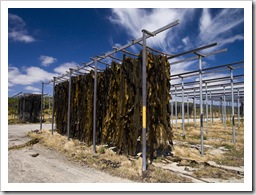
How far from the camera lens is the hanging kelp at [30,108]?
21766 millimetres

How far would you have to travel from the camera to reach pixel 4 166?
4602mm

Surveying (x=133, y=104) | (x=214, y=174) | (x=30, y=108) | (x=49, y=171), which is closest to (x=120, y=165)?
(x=49, y=171)

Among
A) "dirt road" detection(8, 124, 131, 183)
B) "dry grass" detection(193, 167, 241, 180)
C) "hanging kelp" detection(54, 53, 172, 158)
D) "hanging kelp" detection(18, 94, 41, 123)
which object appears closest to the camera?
"dirt road" detection(8, 124, 131, 183)

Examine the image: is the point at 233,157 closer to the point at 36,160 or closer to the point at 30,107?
the point at 36,160

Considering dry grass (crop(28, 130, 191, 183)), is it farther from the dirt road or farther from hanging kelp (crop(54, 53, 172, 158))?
hanging kelp (crop(54, 53, 172, 158))

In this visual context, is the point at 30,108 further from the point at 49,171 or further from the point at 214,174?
the point at 214,174

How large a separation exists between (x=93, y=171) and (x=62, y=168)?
900mm

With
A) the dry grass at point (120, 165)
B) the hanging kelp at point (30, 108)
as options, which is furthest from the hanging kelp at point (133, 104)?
the hanging kelp at point (30, 108)

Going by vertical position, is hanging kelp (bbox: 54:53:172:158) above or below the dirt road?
above

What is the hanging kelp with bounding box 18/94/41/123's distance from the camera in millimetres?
21766

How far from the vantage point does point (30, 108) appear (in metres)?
22.0

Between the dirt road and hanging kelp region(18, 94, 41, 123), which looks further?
hanging kelp region(18, 94, 41, 123)

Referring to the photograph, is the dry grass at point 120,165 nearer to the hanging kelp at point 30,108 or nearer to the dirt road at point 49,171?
the dirt road at point 49,171

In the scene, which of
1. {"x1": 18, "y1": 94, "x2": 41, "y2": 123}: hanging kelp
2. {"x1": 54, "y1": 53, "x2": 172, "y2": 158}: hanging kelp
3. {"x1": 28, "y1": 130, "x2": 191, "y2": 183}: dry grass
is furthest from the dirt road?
{"x1": 18, "y1": 94, "x2": 41, "y2": 123}: hanging kelp
